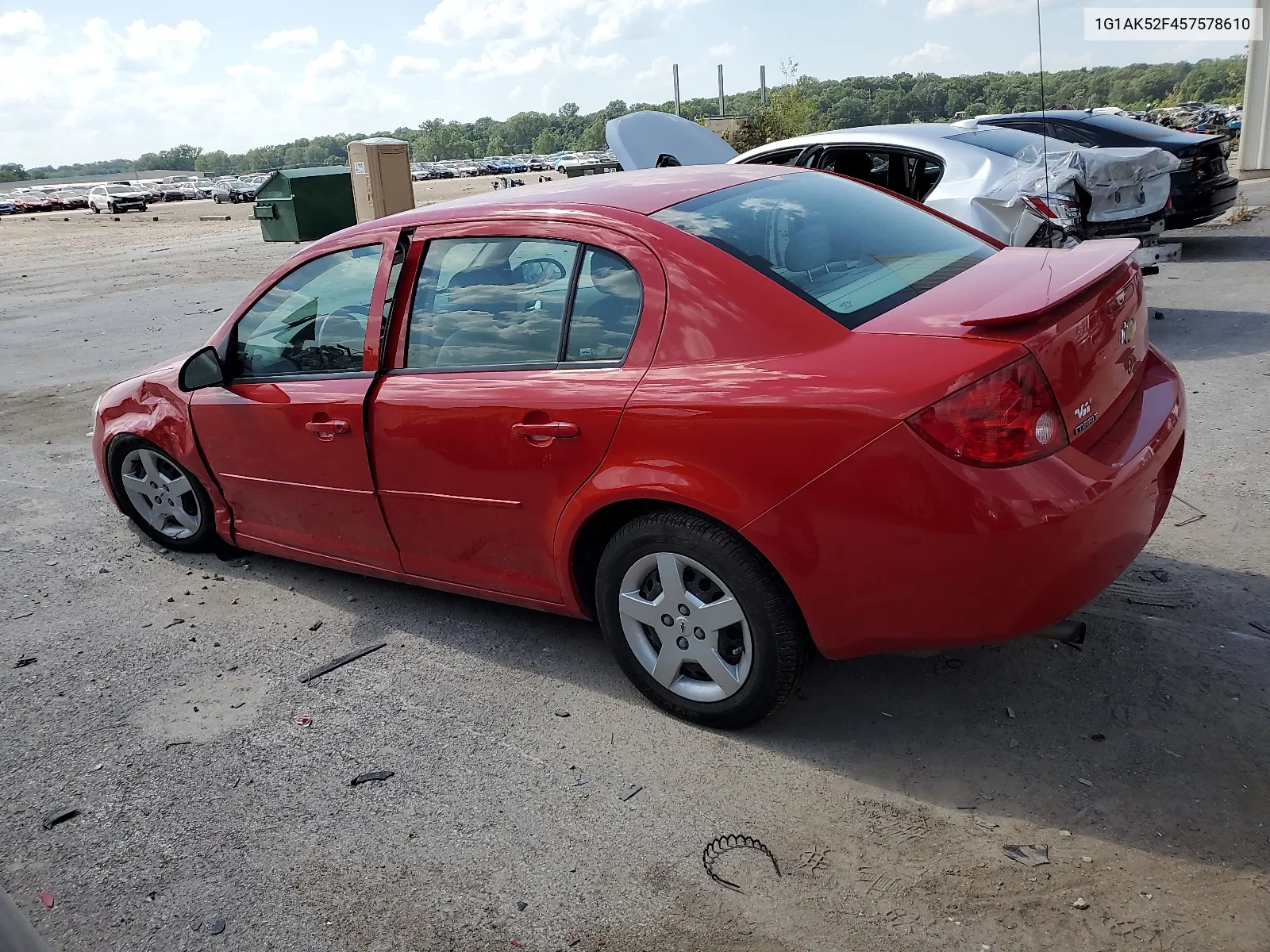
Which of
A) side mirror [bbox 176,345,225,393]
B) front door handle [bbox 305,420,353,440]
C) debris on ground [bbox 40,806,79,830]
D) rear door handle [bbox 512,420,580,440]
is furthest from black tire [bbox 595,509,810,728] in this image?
side mirror [bbox 176,345,225,393]

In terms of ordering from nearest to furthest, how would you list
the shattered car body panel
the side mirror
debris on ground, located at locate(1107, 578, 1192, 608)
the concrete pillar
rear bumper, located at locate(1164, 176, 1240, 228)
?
debris on ground, located at locate(1107, 578, 1192, 608)
the side mirror
the shattered car body panel
rear bumper, located at locate(1164, 176, 1240, 228)
the concrete pillar

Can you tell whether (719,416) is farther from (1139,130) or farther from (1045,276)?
(1139,130)

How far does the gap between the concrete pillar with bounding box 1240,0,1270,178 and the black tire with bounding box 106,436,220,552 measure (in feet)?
69.4

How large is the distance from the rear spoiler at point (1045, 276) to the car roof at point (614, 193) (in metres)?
0.96

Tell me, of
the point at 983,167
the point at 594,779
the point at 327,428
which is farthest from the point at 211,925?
the point at 983,167

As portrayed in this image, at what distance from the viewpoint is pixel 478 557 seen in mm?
3770

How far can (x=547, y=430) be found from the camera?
332 centimetres

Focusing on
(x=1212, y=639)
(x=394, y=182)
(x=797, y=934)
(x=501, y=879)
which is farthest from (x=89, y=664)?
(x=394, y=182)

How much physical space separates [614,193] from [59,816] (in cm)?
268

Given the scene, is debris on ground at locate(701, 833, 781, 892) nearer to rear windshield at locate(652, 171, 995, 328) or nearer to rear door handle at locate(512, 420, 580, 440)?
rear door handle at locate(512, 420, 580, 440)

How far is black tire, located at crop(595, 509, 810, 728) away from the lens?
300cm

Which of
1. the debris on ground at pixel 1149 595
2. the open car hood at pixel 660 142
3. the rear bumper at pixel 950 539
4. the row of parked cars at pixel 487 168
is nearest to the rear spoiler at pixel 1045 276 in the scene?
the rear bumper at pixel 950 539

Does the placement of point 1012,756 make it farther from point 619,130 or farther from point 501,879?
point 619,130

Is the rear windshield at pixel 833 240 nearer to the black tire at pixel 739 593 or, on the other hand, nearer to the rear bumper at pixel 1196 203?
the black tire at pixel 739 593
